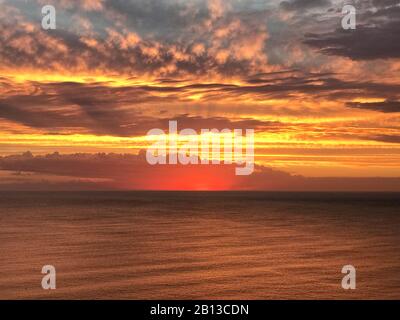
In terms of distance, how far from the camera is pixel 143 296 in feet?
117

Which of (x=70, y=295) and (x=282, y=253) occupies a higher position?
(x=282, y=253)

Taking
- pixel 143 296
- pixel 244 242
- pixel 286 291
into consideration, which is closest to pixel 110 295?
pixel 143 296

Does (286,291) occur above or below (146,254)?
below

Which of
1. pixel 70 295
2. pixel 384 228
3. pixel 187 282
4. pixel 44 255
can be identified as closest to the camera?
pixel 70 295

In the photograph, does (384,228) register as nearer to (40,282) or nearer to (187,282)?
(187,282)

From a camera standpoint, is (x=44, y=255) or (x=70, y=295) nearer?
(x=70, y=295)

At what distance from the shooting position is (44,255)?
5569 centimetres
